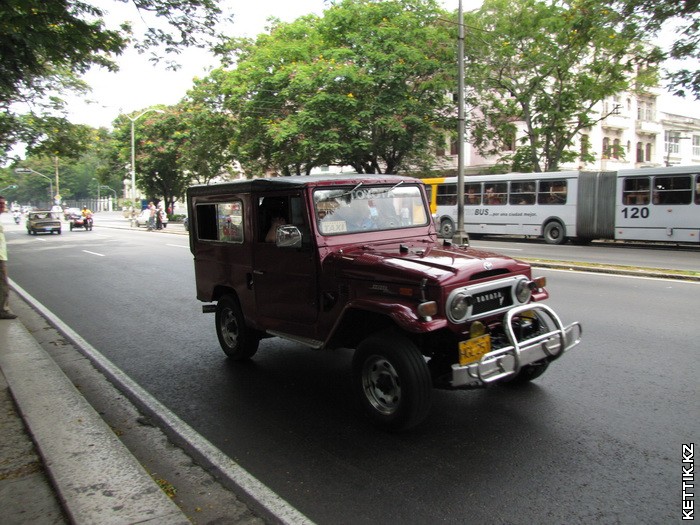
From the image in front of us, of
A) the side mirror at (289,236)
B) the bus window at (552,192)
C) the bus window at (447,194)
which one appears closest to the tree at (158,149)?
the bus window at (447,194)

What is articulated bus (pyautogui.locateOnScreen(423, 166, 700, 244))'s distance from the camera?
59.8ft

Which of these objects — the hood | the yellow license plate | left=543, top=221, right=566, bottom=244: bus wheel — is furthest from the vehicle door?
left=543, top=221, right=566, bottom=244: bus wheel

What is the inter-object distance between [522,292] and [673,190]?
17.2 meters

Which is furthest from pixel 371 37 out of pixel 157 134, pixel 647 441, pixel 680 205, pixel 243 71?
pixel 157 134

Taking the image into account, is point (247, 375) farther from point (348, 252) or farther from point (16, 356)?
point (16, 356)

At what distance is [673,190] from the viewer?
60.0ft

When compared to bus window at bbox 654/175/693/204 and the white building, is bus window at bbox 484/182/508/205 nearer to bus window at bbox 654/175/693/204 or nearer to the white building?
bus window at bbox 654/175/693/204

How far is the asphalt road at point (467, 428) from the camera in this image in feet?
10.4

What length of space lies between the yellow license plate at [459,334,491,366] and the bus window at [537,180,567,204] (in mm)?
18972

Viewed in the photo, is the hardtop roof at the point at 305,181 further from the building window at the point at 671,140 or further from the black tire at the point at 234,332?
the building window at the point at 671,140

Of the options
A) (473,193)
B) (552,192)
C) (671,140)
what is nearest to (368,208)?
(552,192)

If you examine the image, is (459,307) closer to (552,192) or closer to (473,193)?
(552,192)

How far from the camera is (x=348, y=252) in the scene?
4582mm

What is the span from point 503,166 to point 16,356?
88.6 ft
